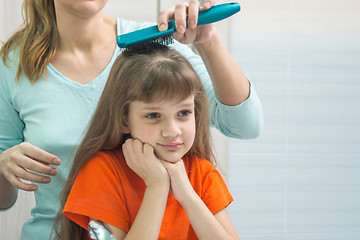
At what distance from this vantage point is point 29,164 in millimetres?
664

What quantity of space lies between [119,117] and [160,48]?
13 centimetres

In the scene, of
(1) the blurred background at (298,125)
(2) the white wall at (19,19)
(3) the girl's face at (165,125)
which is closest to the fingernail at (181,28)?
(3) the girl's face at (165,125)

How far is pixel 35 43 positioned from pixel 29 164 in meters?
0.29

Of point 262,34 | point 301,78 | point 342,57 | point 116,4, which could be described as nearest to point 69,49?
point 116,4

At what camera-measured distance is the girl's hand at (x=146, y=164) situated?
66cm

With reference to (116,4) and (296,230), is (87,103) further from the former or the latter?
(296,230)

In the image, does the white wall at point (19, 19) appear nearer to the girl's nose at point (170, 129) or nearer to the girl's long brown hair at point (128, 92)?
the girl's long brown hair at point (128, 92)

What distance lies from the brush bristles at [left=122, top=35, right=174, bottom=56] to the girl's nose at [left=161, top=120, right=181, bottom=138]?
5.1 inches

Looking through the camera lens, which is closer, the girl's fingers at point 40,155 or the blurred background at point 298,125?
the girl's fingers at point 40,155

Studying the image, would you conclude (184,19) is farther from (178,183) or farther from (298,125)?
(298,125)

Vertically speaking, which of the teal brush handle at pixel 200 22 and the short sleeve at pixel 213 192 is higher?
the teal brush handle at pixel 200 22

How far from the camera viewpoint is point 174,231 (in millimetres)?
706

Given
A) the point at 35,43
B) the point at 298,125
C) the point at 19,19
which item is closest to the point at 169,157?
the point at 35,43

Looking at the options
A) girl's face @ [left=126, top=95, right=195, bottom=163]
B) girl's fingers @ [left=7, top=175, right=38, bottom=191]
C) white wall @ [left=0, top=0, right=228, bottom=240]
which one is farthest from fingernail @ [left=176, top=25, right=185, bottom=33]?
white wall @ [left=0, top=0, right=228, bottom=240]
